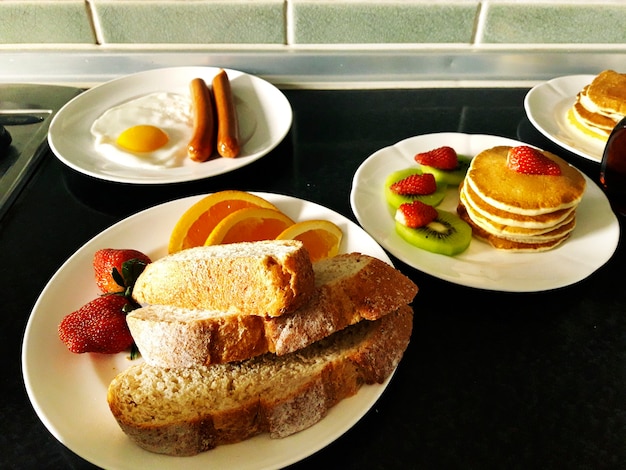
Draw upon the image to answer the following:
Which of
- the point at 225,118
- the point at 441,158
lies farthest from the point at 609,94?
the point at 225,118

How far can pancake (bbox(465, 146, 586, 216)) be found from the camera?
1.31 meters

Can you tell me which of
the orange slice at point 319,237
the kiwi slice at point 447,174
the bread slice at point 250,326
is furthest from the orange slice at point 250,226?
the kiwi slice at point 447,174

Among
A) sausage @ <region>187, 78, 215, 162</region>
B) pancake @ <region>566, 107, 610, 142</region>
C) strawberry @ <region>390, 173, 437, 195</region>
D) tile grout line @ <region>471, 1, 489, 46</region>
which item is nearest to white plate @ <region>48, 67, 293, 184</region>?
sausage @ <region>187, 78, 215, 162</region>

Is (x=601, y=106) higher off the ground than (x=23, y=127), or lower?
higher

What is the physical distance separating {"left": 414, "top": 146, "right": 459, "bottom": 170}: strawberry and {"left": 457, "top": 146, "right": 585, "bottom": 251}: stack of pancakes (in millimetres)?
142

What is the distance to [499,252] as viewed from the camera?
135cm

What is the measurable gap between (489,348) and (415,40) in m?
1.25

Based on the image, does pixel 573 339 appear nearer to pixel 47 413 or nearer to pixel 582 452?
pixel 582 452

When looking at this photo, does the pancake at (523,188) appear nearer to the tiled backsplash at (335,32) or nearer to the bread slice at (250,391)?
the bread slice at (250,391)

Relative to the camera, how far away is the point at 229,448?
3.03ft

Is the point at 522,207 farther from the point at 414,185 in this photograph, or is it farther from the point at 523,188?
the point at 414,185

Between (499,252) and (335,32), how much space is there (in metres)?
1.03

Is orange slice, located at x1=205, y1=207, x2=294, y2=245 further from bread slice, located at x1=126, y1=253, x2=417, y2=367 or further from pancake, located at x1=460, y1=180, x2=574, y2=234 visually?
pancake, located at x1=460, y1=180, x2=574, y2=234

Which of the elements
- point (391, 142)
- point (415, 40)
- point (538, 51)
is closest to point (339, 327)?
point (391, 142)
